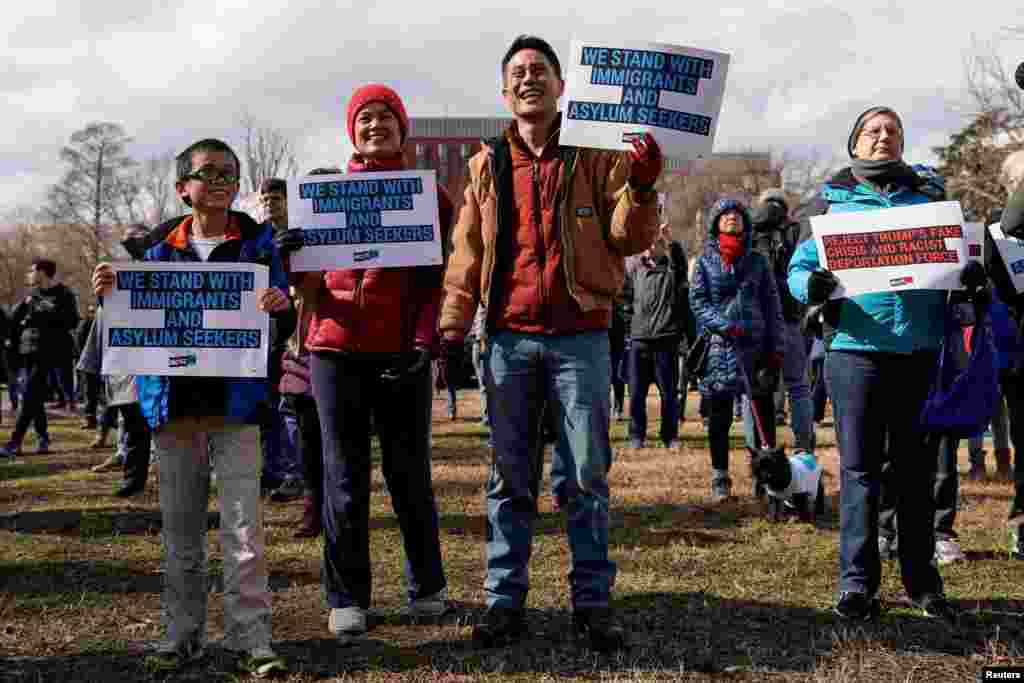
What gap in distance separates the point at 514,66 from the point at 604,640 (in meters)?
2.40

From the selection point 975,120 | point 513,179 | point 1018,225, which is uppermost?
point 975,120

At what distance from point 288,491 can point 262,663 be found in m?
4.55

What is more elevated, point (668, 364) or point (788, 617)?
point (668, 364)

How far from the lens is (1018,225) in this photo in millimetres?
3320

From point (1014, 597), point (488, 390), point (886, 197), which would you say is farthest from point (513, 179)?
point (1014, 597)

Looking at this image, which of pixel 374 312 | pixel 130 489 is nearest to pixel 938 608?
pixel 374 312

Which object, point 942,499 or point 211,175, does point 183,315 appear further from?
point 942,499

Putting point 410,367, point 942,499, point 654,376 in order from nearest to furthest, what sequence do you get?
point 410,367 < point 942,499 < point 654,376

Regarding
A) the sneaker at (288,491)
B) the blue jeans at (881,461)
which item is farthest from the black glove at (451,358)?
the sneaker at (288,491)

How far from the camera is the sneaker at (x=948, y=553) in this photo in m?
5.73

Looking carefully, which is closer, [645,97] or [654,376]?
[645,97]

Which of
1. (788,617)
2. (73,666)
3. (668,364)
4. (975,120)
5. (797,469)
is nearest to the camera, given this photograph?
(73,666)

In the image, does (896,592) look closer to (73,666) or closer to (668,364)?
(73,666)

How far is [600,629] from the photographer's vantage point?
408 centimetres
